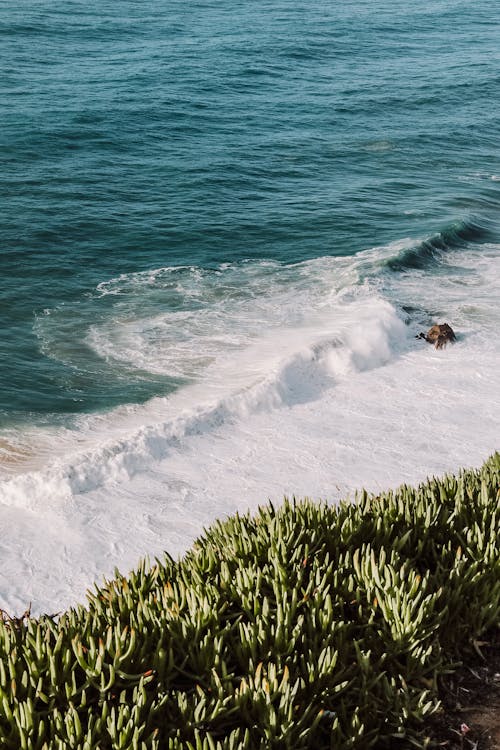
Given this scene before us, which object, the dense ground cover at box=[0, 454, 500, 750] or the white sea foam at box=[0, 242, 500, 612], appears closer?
the dense ground cover at box=[0, 454, 500, 750]

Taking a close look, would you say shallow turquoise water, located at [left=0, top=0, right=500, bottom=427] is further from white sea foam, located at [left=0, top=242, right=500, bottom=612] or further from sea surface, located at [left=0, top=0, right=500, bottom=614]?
white sea foam, located at [left=0, top=242, right=500, bottom=612]

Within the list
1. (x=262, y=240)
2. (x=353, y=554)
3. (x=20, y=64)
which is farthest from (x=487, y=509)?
(x=20, y=64)

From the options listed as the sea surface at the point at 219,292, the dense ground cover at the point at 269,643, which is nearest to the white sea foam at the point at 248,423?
the sea surface at the point at 219,292

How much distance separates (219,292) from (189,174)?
1105cm

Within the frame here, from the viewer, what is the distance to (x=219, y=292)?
2192cm

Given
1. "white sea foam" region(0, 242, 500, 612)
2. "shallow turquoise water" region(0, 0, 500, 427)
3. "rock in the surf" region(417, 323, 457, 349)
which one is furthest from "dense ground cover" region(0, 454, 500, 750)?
"rock in the surf" region(417, 323, 457, 349)

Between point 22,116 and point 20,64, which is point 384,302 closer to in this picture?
point 22,116

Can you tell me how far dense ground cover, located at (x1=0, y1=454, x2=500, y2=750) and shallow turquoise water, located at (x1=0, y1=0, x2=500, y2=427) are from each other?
10046 millimetres

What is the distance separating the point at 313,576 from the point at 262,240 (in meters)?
20.6

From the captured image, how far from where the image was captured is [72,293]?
2158 centimetres

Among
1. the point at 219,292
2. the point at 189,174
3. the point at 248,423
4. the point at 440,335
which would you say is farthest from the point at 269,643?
the point at 189,174

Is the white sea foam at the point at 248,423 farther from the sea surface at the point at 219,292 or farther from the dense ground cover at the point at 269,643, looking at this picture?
the dense ground cover at the point at 269,643

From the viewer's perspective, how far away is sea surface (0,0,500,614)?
13523 mm

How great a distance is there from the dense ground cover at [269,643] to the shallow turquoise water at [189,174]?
10046 millimetres
